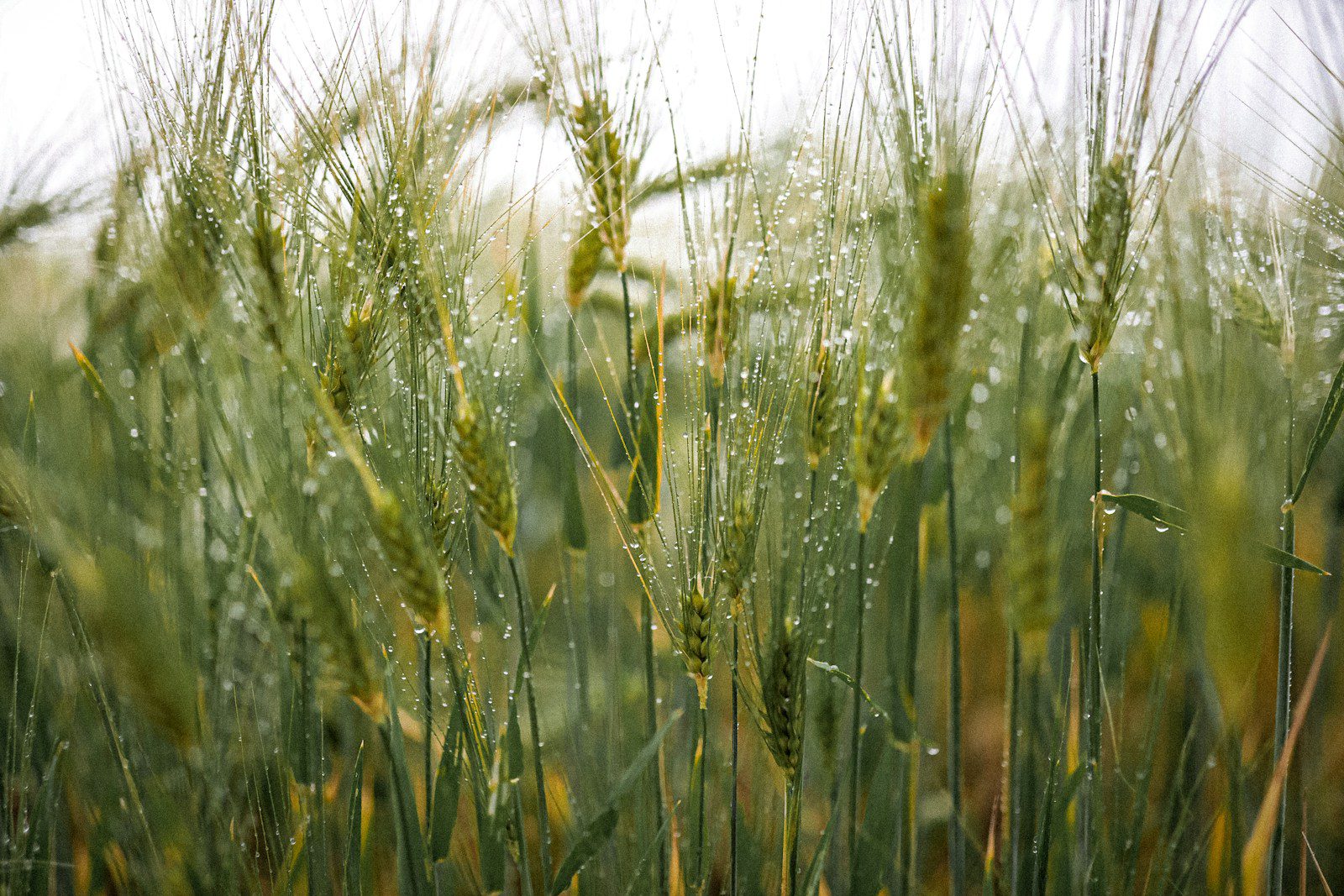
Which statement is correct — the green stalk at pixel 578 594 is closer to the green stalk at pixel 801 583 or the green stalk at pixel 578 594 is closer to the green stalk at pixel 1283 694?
the green stalk at pixel 801 583

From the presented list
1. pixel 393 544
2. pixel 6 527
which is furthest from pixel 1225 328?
pixel 6 527

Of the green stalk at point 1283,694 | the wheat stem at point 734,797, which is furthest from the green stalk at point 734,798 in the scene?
the green stalk at point 1283,694

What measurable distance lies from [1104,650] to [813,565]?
0.30 m

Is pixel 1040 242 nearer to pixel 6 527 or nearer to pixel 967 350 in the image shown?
pixel 967 350

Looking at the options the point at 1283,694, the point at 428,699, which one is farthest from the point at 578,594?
the point at 1283,694

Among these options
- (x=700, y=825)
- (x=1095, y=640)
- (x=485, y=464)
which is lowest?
(x=700, y=825)

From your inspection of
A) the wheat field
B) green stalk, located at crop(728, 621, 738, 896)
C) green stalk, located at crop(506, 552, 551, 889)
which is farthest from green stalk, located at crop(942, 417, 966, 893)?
green stalk, located at crop(506, 552, 551, 889)

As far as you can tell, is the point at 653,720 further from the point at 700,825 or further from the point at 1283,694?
the point at 1283,694

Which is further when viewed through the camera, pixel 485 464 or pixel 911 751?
pixel 911 751

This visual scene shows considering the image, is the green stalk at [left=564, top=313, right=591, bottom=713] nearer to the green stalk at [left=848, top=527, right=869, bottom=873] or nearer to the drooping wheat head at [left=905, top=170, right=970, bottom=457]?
the green stalk at [left=848, top=527, right=869, bottom=873]

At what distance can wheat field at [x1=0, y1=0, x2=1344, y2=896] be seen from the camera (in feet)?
1.50

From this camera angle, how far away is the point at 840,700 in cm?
65

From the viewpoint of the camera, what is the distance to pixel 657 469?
64cm

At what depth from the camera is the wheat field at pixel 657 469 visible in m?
0.46
